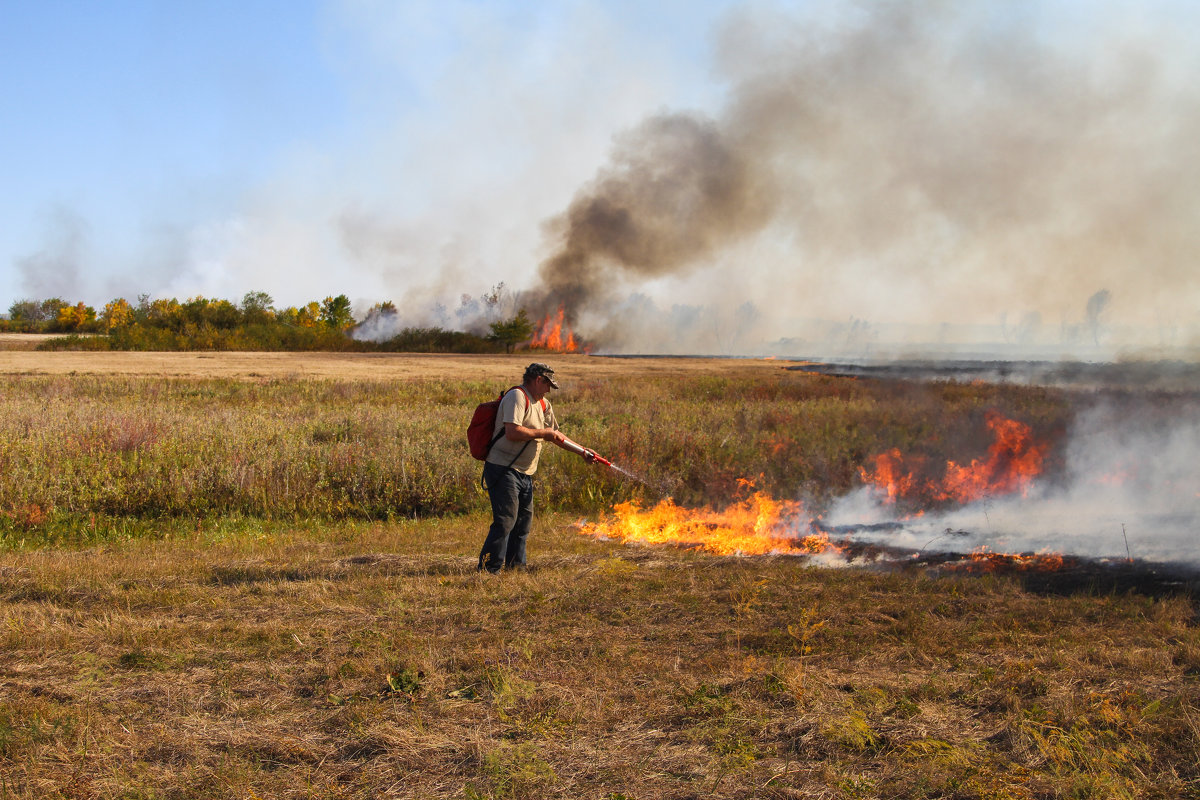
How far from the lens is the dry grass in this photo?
372 centimetres

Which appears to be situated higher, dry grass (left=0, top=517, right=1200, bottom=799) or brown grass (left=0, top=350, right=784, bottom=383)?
brown grass (left=0, top=350, right=784, bottom=383)

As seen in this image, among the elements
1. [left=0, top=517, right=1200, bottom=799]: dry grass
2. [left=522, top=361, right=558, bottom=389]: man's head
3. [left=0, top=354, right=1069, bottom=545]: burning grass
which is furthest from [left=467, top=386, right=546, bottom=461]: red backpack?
[left=0, top=354, right=1069, bottom=545]: burning grass

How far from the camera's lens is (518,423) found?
7.21 m

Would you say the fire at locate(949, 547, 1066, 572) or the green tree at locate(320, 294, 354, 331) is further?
the green tree at locate(320, 294, 354, 331)

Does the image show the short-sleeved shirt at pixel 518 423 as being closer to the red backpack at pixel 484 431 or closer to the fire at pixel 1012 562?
the red backpack at pixel 484 431

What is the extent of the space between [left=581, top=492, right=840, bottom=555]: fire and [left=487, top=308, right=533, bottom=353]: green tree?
62.8 meters

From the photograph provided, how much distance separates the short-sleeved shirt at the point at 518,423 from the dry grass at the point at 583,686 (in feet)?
3.72

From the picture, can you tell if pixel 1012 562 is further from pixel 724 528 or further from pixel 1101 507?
pixel 1101 507

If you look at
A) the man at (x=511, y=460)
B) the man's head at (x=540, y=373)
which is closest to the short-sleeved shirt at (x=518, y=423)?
the man at (x=511, y=460)

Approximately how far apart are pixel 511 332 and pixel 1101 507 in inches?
2563

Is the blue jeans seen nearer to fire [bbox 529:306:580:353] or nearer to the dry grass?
the dry grass

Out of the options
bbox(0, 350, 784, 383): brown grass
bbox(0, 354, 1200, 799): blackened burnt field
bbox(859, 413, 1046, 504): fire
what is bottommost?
bbox(0, 354, 1200, 799): blackened burnt field

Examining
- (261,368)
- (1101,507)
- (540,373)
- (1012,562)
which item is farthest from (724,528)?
(261,368)

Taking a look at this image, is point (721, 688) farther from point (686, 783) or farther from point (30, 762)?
point (30, 762)
